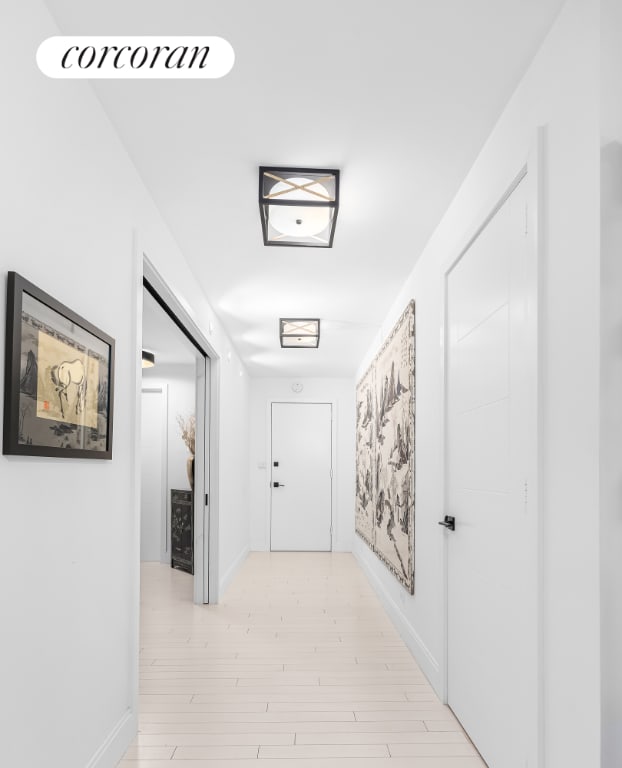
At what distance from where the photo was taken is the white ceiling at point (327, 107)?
1984 mm

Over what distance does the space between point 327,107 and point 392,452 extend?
10.7 feet

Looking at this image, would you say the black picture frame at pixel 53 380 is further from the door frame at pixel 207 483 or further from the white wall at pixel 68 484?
the door frame at pixel 207 483

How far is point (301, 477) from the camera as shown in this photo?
31.0 feet

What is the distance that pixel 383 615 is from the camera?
5.26m

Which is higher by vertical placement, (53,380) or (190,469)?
(53,380)

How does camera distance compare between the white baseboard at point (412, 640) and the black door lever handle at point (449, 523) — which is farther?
the white baseboard at point (412, 640)

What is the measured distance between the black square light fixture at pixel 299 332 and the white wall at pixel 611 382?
13.8 feet

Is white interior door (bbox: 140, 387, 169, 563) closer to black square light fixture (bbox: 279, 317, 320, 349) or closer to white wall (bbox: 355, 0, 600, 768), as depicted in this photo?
black square light fixture (bbox: 279, 317, 320, 349)

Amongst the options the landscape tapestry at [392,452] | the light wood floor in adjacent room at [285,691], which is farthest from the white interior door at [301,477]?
the light wood floor in adjacent room at [285,691]

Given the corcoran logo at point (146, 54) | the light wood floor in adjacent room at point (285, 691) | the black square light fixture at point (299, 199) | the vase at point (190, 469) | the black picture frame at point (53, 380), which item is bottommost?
the light wood floor in adjacent room at point (285, 691)

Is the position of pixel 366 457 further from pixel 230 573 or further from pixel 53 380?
pixel 53 380

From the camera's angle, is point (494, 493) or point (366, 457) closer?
point (494, 493)

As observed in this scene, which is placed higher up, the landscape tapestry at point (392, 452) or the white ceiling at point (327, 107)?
the white ceiling at point (327, 107)

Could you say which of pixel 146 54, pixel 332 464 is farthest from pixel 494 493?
pixel 332 464
